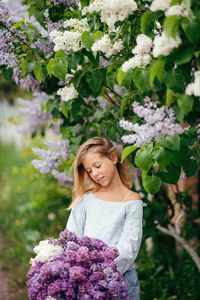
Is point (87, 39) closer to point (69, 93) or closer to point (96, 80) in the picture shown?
point (96, 80)

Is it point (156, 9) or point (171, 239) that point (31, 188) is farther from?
point (156, 9)

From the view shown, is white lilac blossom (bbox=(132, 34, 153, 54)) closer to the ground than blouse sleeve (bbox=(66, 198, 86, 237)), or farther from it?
farther from it

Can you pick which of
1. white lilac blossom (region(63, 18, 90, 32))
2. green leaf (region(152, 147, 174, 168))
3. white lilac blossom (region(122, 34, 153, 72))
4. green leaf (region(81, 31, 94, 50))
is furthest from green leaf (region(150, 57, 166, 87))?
white lilac blossom (region(63, 18, 90, 32))

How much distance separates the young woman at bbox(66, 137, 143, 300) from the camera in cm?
367

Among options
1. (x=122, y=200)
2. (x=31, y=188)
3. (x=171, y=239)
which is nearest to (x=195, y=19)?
(x=122, y=200)

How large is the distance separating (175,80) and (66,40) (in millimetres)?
772

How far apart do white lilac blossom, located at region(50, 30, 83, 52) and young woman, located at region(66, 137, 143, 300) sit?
0.63 m

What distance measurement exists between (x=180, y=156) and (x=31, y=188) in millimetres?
7014

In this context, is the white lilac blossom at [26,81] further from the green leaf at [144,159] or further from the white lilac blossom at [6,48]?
the green leaf at [144,159]

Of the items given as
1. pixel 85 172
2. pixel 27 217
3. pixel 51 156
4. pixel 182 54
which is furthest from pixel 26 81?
pixel 27 217

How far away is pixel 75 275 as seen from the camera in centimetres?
306

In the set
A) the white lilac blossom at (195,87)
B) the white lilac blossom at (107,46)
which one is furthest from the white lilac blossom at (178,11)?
the white lilac blossom at (107,46)

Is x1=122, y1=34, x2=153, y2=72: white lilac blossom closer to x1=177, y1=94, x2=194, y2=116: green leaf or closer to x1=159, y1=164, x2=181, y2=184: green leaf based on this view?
x1=177, y1=94, x2=194, y2=116: green leaf

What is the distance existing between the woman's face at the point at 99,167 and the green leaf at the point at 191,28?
122cm
